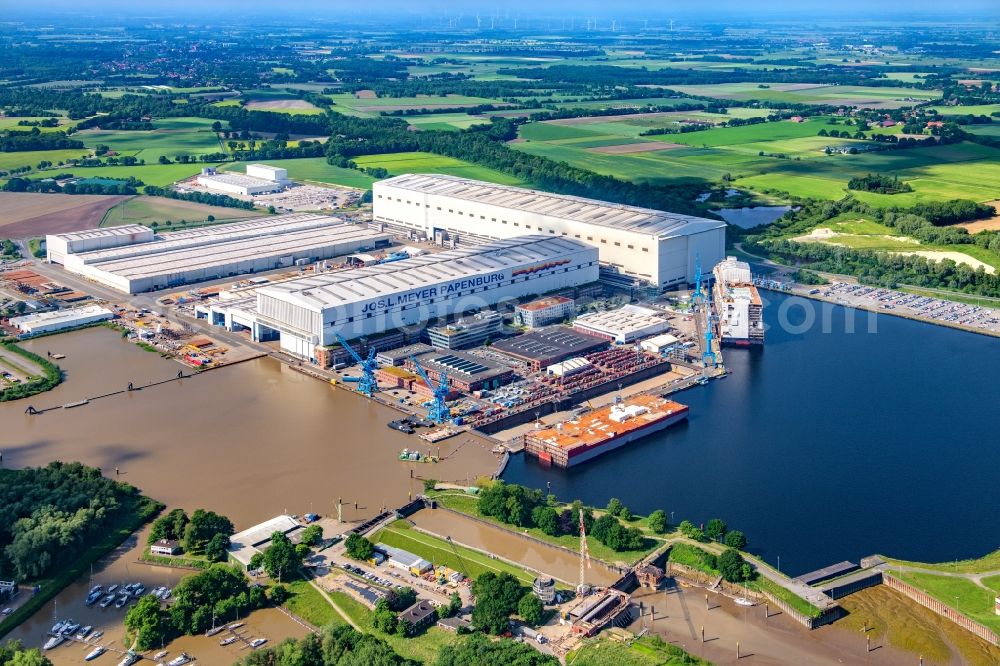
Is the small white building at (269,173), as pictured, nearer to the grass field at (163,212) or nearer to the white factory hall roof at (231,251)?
the grass field at (163,212)

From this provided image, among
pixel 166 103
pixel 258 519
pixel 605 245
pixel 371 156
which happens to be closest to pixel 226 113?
pixel 166 103

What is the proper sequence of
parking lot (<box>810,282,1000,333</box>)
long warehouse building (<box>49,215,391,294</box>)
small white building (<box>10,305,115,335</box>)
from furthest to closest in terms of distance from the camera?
long warehouse building (<box>49,215,391,294</box>)
parking lot (<box>810,282,1000,333</box>)
small white building (<box>10,305,115,335</box>)

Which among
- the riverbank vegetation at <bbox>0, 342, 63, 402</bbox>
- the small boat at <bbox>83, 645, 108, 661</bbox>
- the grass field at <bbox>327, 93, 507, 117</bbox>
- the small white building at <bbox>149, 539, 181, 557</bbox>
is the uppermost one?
the grass field at <bbox>327, 93, 507, 117</bbox>

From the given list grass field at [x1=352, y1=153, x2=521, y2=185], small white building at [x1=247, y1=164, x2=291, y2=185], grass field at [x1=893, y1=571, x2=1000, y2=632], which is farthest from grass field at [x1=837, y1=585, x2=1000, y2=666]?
small white building at [x1=247, y1=164, x2=291, y2=185]

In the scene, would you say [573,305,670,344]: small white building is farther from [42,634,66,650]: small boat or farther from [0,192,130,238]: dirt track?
[0,192,130,238]: dirt track

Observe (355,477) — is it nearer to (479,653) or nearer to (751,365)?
(479,653)

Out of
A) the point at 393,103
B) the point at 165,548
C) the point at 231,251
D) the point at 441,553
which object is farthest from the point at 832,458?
the point at 393,103

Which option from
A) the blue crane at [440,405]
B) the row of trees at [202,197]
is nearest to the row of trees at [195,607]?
the blue crane at [440,405]
